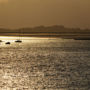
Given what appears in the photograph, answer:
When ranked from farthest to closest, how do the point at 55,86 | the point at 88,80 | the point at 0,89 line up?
1. the point at 88,80
2. the point at 55,86
3. the point at 0,89

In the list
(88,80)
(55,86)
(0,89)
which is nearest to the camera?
(0,89)

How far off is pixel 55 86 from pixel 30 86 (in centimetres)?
343

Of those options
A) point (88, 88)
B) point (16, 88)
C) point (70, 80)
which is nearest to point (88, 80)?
point (70, 80)

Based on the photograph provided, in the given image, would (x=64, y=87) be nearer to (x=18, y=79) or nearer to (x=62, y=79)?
(x=62, y=79)

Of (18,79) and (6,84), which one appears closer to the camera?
(6,84)

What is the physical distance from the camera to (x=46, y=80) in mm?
40375

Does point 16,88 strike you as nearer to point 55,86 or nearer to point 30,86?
point 30,86

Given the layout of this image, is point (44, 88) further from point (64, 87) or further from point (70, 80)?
point (70, 80)

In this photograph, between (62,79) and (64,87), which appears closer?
(64,87)

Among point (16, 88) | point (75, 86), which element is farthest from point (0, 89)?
point (75, 86)

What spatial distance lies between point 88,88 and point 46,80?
26.0ft

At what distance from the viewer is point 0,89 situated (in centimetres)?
3369

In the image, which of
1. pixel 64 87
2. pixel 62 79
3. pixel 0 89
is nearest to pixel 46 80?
pixel 62 79

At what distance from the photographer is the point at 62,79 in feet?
136
